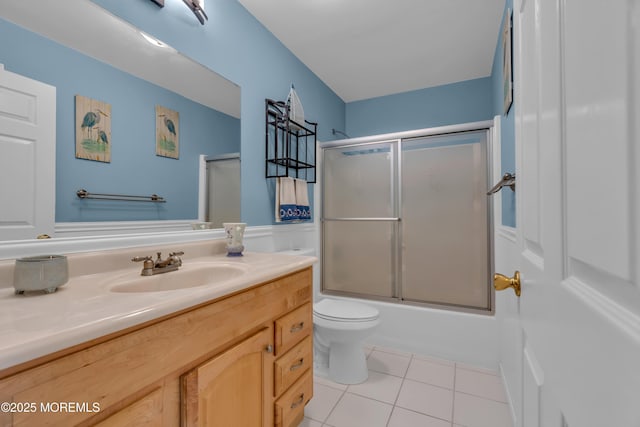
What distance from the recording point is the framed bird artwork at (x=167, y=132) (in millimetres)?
1243

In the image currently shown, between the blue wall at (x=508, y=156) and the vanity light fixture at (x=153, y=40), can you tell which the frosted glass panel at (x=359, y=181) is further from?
the vanity light fixture at (x=153, y=40)

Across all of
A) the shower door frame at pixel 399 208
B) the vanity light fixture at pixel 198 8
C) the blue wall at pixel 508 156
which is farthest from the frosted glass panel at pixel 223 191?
the blue wall at pixel 508 156

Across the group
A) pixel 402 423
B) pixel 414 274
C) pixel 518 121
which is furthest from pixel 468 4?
pixel 402 423

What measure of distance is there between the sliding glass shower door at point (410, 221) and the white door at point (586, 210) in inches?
64.9

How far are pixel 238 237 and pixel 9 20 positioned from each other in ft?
3.45

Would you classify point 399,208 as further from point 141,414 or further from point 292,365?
point 141,414

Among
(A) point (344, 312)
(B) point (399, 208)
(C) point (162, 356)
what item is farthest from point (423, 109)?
(C) point (162, 356)

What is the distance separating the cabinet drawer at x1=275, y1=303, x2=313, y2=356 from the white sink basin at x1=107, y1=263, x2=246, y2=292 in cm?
27

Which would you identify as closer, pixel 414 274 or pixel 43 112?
pixel 43 112

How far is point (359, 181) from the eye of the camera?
2486mm

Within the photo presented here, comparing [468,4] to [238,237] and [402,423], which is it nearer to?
Result: [238,237]

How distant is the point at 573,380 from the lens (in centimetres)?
34

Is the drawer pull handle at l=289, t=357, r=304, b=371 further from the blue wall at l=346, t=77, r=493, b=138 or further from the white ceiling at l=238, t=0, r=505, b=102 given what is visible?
the blue wall at l=346, t=77, r=493, b=138

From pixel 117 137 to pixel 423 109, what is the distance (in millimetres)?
2626
